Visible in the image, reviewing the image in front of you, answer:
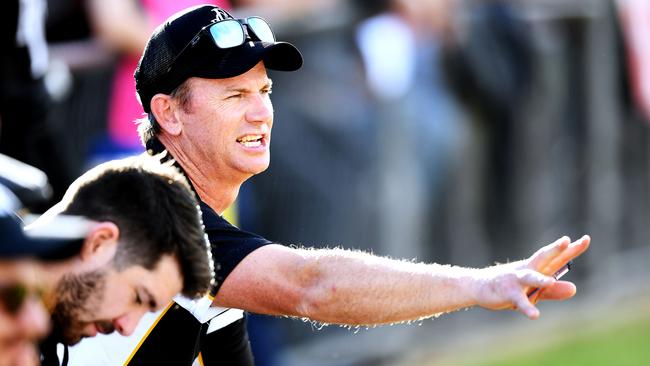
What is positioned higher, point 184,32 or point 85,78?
point 184,32

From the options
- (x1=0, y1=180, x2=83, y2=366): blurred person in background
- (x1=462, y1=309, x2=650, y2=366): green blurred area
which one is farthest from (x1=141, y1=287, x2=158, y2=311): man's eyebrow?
(x1=462, y1=309, x2=650, y2=366): green blurred area

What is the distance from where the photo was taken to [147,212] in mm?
3240

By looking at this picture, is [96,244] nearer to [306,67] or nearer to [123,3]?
[123,3]

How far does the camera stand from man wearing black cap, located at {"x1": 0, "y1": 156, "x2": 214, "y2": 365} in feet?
10.3

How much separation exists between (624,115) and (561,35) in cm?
137

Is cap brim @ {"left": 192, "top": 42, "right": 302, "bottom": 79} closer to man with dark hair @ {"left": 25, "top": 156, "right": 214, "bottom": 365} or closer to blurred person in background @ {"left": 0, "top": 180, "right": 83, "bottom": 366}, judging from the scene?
man with dark hair @ {"left": 25, "top": 156, "right": 214, "bottom": 365}

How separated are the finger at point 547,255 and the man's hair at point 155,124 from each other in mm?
1307

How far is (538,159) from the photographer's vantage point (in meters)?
11.0

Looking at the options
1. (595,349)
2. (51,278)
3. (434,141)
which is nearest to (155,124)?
(51,278)

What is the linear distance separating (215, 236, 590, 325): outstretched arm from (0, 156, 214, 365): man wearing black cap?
64 cm

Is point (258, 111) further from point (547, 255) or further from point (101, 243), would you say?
point (101, 243)

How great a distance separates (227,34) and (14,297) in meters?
1.95

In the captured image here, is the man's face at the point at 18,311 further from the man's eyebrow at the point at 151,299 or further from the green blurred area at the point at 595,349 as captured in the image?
the green blurred area at the point at 595,349

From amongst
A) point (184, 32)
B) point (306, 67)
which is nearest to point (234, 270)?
point (184, 32)
